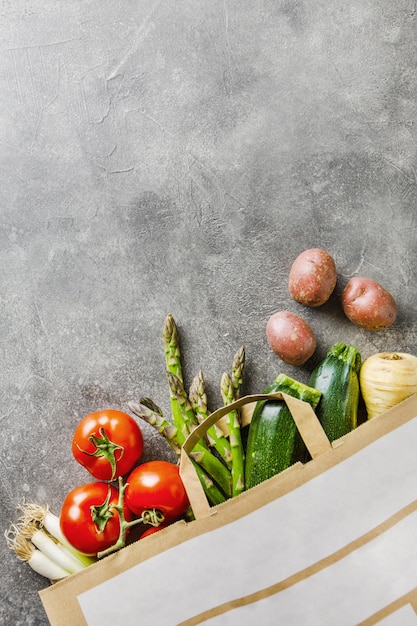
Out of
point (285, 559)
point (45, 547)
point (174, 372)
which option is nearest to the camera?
point (285, 559)

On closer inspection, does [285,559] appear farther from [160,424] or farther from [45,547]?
[45,547]

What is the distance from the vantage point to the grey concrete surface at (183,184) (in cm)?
179

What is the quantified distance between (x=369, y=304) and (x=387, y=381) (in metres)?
0.23

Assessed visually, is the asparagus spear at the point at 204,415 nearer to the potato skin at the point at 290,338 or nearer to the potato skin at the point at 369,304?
the potato skin at the point at 290,338

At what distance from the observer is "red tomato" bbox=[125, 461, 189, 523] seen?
1.57 meters

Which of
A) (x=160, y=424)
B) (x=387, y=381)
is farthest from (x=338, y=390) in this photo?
(x=160, y=424)

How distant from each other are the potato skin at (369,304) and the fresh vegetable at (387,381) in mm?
106

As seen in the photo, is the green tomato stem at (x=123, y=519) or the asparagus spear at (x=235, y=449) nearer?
the green tomato stem at (x=123, y=519)

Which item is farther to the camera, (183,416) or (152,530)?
(183,416)

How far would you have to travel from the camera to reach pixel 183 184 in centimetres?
183

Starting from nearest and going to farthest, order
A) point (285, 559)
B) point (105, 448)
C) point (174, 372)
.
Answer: point (285, 559)
point (105, 448)
point (174, 372)

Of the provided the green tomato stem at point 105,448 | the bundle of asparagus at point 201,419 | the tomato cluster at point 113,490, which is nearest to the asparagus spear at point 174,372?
the bundle of asparagus at point 201,419

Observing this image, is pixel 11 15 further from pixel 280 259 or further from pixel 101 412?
pixel 101 412

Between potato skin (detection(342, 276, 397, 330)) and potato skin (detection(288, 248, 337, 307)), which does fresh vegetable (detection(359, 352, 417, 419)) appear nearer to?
potato skin (detection(342, 276, 397, 330))
